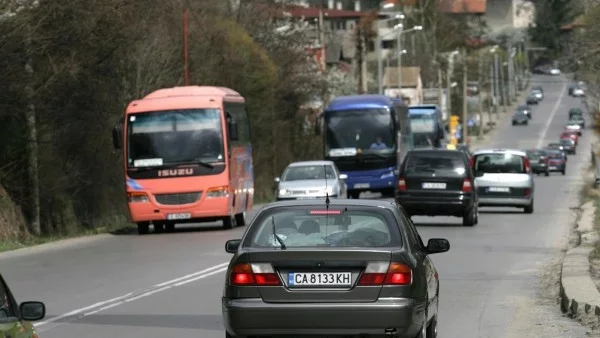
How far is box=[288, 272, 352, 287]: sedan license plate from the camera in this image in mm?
11320

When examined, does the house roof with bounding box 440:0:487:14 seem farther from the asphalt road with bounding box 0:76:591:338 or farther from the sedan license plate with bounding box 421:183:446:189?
the asphalt road with bounding box 0:76:591:338

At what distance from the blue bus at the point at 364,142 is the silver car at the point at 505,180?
35.8ft

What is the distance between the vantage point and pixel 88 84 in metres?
35.1

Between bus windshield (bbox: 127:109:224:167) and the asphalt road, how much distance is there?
69.2 inches

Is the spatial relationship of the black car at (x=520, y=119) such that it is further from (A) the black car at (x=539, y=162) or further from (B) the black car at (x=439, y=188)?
(B) the black car at (x=439, y=188)

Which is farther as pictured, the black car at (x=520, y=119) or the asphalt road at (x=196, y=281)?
the black car at (x=520, y=119)

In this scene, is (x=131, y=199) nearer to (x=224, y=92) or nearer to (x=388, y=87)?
(x=224, y=92)

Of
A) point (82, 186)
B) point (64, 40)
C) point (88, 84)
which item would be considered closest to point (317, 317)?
point (64, 40)

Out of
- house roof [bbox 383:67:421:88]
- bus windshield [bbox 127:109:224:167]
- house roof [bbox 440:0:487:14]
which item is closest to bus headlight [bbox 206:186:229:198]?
bus windshield [bbox 127:109:224:167]

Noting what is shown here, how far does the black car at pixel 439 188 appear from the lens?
3391 cm

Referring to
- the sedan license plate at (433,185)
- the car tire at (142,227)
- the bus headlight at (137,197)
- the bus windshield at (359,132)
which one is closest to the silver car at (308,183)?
the sedan license plate at (433,185)

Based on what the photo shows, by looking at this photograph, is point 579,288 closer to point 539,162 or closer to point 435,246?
point 435,246

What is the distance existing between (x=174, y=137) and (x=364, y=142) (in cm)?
1882

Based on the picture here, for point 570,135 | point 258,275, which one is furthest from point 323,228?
point 570,135
